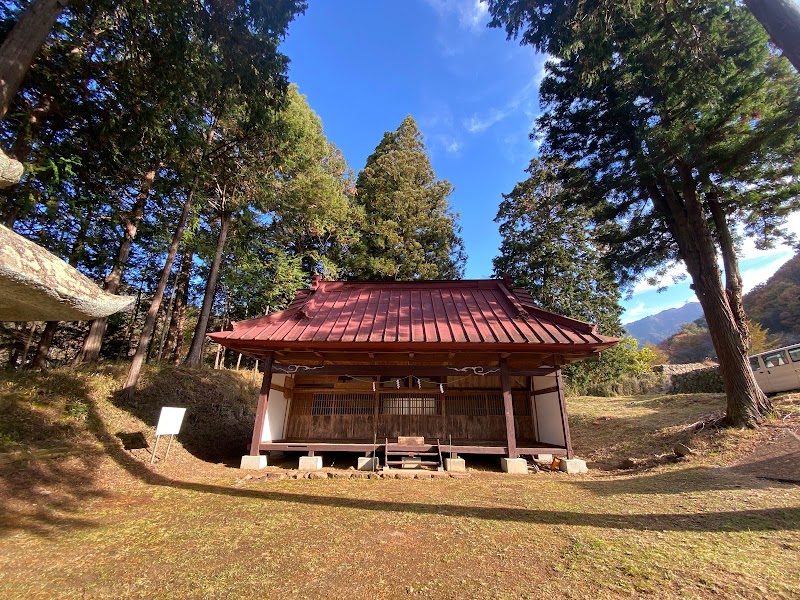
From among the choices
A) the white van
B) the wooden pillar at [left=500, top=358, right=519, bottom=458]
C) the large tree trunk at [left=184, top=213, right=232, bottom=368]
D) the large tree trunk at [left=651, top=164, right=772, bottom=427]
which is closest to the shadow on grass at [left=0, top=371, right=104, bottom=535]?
the large tree trunk at [left=184, top=213, right=232, bottom=368]

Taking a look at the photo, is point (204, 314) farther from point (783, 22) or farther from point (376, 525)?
point (783, 22)

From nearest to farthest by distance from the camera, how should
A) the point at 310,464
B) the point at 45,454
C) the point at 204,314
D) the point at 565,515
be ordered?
the point at 565,515 → the point at 45,454 → the point at 310,464 → the point at 204,314

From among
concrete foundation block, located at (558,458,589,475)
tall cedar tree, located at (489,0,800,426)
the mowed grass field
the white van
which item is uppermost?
tall cedar tree, located at (489,0,800,426)

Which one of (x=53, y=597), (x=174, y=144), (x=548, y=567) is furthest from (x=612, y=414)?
(x=174, y=144)

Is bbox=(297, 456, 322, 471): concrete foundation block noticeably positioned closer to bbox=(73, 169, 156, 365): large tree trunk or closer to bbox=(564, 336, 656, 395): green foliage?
bbox=(73, 169, 156, 365): large tree trunk

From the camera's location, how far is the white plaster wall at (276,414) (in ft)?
26.7

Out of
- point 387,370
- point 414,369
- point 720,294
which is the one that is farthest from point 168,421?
point 720,294

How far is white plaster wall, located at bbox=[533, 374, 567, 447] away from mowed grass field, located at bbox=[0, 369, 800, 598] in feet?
3.28

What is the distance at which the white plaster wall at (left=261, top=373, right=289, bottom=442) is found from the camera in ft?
26.7

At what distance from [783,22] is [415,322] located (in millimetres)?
7266

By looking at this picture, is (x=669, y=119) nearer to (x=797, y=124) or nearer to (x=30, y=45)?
(x=797, y=124)

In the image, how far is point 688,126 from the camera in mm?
7844

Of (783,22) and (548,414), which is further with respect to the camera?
(548,414)

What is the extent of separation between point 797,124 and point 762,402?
19.2 feet
